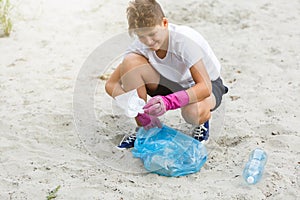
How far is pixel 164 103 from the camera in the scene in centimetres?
231

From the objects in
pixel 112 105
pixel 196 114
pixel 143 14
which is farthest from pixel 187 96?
pixel 112 105

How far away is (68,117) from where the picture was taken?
2.93 metres

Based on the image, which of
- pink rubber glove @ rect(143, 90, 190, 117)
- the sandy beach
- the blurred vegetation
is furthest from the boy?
the blurred vegetation

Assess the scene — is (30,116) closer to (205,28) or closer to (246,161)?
(246,161)

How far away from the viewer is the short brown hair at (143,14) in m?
2.34

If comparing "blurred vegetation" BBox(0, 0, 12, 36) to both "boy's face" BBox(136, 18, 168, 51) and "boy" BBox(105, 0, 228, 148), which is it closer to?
"boy" BBox(105, 0, 228, 148)

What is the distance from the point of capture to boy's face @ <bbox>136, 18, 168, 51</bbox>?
2365 mm

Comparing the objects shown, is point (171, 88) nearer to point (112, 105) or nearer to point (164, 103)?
point (164, 103)

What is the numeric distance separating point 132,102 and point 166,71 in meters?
0.26

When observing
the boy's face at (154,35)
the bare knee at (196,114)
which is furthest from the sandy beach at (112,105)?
the boy's face at (154,35)

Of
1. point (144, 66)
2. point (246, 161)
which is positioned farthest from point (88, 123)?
point (246, 161)

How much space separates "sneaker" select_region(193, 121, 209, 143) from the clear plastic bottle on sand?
0.28 meters

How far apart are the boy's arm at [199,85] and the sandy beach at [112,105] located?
0.34 meters

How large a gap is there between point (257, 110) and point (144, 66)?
815mm
